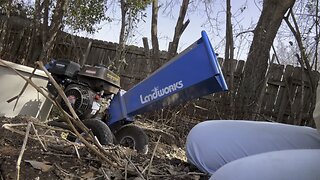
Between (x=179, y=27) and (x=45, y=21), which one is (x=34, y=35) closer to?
(x=45, y=21)

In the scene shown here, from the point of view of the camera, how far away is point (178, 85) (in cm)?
258

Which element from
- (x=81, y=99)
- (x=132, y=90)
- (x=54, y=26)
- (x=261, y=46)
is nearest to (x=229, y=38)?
(x=261, y=46)

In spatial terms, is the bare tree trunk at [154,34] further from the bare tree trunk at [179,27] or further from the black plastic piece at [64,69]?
the black plastic piece at [64,69]

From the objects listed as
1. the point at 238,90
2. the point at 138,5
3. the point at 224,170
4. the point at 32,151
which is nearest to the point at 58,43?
the point at 138,5

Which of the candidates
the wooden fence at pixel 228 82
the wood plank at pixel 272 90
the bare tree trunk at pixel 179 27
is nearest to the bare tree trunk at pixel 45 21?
the wooden fence at pixel 228 82

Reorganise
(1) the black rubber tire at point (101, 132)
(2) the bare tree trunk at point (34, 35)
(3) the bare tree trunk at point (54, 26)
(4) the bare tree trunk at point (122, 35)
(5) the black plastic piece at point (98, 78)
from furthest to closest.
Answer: (4) the bare tree trunk at point (122, 35) < (2) the bare tree trunk at point (34, 35) < (3) the bare tree trunk at point (54, 26) < (5) the black plastic piece at point (98, 78) < (1) the black rubber tire at point (101, 132)

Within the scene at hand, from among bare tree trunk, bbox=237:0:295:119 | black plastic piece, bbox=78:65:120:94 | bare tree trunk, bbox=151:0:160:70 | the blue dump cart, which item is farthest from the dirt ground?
bare tree trunk, bbox=151:0:160:70

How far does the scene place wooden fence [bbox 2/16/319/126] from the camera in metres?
5.77

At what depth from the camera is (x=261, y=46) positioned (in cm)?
620

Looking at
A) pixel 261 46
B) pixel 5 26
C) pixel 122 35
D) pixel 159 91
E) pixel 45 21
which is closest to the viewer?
pixel 159 91

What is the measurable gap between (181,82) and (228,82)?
3.63m

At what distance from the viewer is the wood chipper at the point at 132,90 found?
93.9 inches

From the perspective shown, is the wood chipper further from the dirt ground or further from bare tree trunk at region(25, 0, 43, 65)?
bare tree trunk at region(25, 0, 43, 65)

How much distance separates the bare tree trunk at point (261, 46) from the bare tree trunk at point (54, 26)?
9.45 ft
